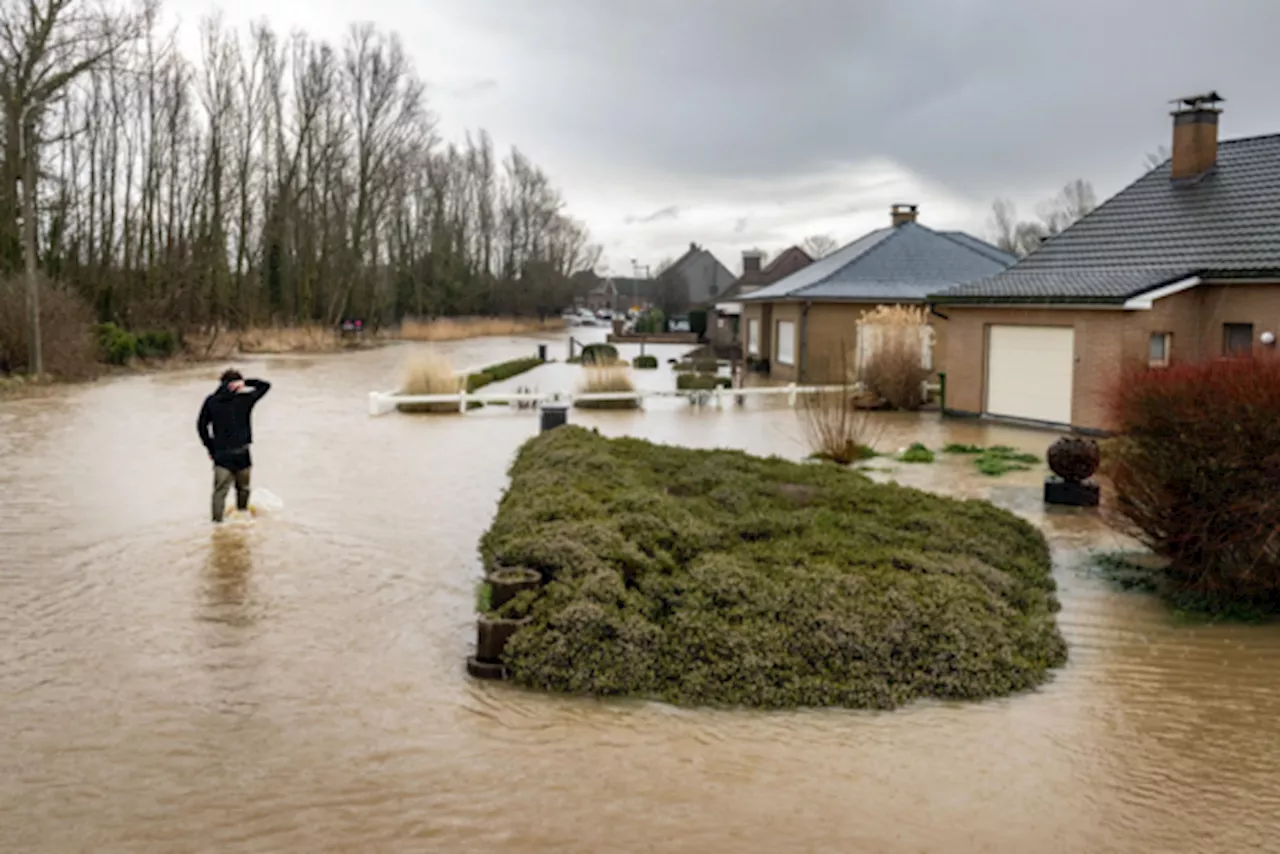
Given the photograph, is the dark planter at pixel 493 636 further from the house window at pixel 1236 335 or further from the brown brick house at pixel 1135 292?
the house window at pixel 1236 335

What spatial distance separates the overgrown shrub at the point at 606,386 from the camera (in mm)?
25438

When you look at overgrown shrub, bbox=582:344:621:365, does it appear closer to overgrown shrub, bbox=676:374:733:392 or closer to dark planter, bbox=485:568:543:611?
overgrown shrub, bbox=676:374:733:392

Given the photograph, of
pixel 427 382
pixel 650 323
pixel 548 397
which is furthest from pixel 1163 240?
pixel 650 323

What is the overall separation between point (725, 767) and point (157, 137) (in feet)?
166

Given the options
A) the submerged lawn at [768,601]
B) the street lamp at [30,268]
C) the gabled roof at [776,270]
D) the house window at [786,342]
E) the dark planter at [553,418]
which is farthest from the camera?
the gabled roof at [776,270]

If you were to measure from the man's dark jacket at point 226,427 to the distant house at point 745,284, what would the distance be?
1427 inches

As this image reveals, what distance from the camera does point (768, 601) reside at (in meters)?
7.78

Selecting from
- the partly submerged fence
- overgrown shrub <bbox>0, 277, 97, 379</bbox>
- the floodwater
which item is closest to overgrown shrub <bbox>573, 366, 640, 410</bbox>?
the partly submerged fence

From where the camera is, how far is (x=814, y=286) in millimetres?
34875

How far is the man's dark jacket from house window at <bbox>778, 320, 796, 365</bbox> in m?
25.5

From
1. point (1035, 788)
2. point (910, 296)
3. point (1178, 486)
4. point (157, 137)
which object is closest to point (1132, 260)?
point (910, 296)

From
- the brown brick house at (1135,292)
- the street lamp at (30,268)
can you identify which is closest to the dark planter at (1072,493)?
the brown brick house at (1135,292)

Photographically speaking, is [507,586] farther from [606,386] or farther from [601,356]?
[601,356]

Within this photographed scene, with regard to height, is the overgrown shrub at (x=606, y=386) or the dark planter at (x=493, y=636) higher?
the overgrown shrub at (x=606, y=386)
